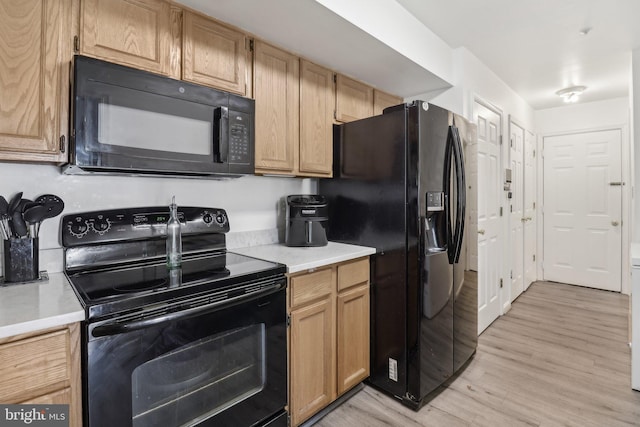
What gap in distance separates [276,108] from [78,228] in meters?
1.15

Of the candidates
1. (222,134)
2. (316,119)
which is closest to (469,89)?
(316,119)

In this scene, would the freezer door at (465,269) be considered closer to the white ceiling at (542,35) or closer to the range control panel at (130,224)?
the white ceiling at (542,35)

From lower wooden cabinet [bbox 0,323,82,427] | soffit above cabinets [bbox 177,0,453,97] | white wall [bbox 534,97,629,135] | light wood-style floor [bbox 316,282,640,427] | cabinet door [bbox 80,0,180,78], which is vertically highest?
white wall [bbox 534,97,629,135]

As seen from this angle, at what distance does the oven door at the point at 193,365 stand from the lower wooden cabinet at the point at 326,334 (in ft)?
0.35

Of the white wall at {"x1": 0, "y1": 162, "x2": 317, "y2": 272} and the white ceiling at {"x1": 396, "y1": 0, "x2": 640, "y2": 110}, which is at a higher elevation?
the white ceiling at {"x1": 396, "y1": 0, "x2": 640, "y2": 110}

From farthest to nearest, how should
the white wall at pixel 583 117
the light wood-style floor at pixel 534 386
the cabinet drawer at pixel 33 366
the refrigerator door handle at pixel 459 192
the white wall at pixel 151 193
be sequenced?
the white wall at pixel 583 117 → the refrigerator door handle at pixel 459 192 → the light wood-style floor at pixel 534 386 → the white wall at pixel 151 193 → the cabinet drawer at pixel 33 366

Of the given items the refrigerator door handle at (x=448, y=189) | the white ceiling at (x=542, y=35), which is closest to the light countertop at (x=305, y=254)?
the refrigerator door handle at (x=448, y=189)

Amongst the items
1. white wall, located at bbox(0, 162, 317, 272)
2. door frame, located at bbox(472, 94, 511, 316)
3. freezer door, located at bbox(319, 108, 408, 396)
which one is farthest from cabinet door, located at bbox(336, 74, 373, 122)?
door frame, located at bbox(472, 94, 511, 316)

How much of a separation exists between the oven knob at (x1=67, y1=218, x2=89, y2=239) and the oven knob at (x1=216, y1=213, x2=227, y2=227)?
0.61 metres

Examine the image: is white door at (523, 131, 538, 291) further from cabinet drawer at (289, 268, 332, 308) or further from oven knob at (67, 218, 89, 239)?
oven knob at (67, 218, 89, 239)

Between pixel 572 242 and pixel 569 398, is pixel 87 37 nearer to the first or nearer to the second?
pixel 569 398

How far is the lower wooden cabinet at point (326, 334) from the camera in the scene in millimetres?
1620

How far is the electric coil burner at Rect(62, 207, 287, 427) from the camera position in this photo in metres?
1.02

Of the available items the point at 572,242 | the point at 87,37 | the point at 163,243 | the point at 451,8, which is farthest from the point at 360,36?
the point at 572,242
